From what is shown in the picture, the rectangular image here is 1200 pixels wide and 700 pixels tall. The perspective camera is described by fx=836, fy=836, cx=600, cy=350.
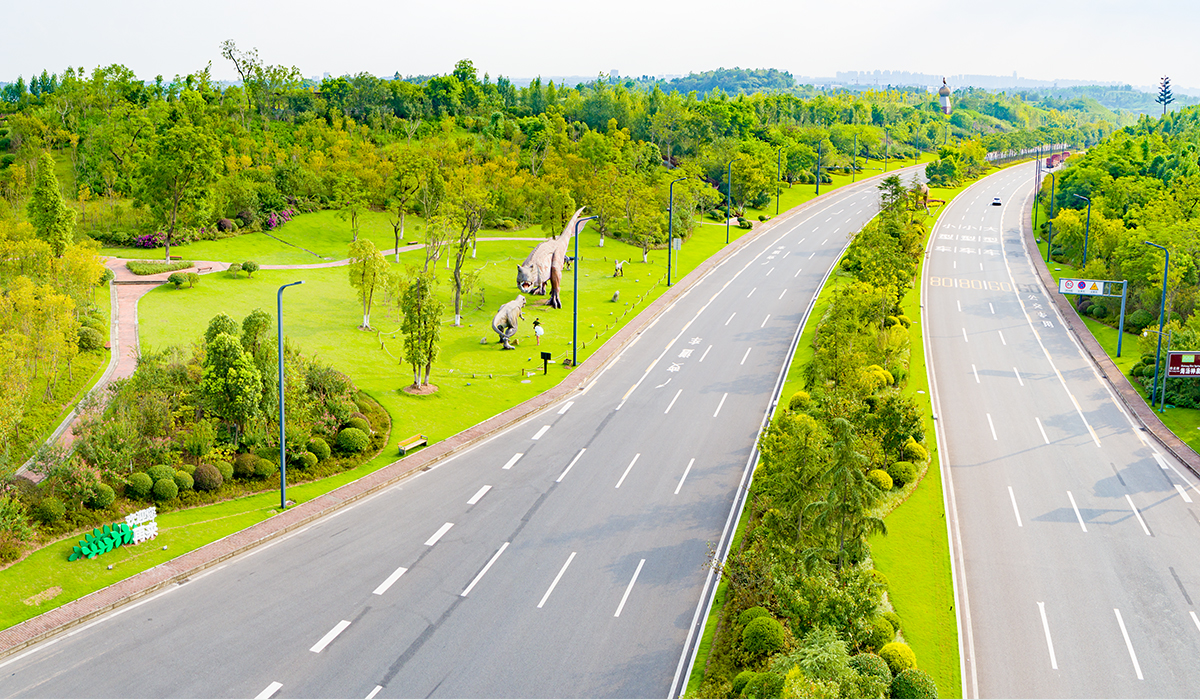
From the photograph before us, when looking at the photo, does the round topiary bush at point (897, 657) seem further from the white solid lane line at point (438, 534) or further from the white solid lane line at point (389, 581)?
the white solid lane line at point (438, 534)

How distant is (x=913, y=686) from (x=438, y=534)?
63.5 feet

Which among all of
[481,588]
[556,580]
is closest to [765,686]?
[556,580]

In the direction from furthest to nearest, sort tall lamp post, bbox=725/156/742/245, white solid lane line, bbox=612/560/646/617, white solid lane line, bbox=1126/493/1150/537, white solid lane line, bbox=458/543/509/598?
tall lamp post, bbox=725/156/742/245 < white solid lane line, bbox=1126/493/1150/537 < white solid lane line, bbox=458/543/509/598 < white solid lane line, bbox=612/560/646/617

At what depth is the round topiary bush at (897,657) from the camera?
25781mm

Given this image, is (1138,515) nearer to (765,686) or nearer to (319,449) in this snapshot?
(765,686)

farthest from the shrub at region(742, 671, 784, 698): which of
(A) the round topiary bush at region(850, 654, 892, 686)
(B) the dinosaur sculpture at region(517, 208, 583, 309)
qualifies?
(B) the dinosaur sculpture at region(517, 208, 583, 309)

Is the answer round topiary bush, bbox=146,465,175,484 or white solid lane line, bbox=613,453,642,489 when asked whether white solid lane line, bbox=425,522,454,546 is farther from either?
round topiary bush, bbox=146,465,175,484

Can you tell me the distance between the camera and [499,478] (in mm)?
40781

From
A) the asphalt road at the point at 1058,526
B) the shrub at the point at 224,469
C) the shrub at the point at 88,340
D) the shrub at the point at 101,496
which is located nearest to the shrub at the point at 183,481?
the shrub at the point at 224,469

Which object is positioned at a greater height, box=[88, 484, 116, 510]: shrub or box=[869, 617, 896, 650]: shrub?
box=[88, 484, 116, 510]: shrub

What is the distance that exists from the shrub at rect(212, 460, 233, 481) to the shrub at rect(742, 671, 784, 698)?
25.5m

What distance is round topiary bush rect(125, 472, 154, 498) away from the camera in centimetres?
3559

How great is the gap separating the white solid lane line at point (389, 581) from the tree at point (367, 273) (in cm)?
3133

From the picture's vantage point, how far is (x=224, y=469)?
38250 mm
